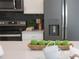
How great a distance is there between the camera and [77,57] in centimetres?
128

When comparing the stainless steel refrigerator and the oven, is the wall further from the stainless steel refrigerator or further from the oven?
the stainless steel refrigerator

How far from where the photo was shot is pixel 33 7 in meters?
3.85

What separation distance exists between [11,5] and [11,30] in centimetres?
61

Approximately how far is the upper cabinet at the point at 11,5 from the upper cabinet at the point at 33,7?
19 cm

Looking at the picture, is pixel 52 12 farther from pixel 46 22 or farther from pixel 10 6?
pixel 10 6

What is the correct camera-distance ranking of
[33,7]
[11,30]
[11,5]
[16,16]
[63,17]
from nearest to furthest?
[63,17], [11,5], [33,7], [11,30], [16,16]

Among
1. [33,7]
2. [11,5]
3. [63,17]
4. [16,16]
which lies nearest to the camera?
[63,17]

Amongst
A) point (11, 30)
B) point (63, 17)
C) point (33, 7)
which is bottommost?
point (11, 30)

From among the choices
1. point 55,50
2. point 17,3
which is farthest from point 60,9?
point 55,50

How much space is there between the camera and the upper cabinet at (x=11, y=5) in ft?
12.0

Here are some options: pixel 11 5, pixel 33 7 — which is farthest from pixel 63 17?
pixel 11 5

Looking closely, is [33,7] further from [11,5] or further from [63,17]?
[63,17]

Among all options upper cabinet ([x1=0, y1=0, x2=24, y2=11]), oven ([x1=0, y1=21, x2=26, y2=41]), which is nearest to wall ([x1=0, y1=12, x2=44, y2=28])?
oven ([x1=0, y1=21, x2=26, y2=41])

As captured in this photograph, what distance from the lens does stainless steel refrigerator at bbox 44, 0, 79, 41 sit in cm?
350
